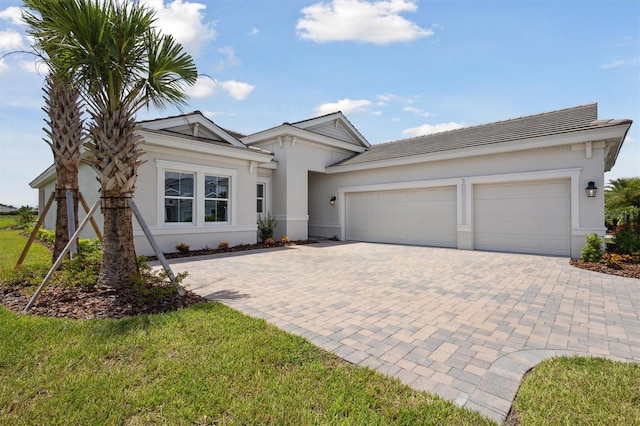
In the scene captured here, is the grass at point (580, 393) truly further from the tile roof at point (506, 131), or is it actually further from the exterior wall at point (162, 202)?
the exterior wall at point (162, 202)

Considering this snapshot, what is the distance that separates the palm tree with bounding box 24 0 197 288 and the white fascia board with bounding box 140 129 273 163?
3180mm

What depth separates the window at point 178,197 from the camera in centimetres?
1041

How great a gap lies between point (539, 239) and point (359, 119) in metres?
11.0

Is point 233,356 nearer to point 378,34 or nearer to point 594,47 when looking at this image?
point 378,34

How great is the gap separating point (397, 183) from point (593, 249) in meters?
6.83

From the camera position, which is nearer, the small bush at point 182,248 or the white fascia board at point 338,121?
the small bush at point 182,248

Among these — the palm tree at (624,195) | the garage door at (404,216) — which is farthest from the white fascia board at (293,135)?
the palm tree at (624,195)

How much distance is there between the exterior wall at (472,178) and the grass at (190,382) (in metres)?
9.83

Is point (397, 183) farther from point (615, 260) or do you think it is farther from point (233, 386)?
point (233, 386)

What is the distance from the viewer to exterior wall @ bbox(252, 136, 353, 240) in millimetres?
13969

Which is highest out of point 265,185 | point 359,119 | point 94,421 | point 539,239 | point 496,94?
point 359,119

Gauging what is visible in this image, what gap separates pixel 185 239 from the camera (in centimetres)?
1076

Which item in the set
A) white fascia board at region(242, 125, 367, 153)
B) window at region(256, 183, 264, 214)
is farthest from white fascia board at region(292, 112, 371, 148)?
window at region(256, 183, 264, 214)

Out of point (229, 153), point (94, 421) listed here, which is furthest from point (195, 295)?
point (229, 153)
